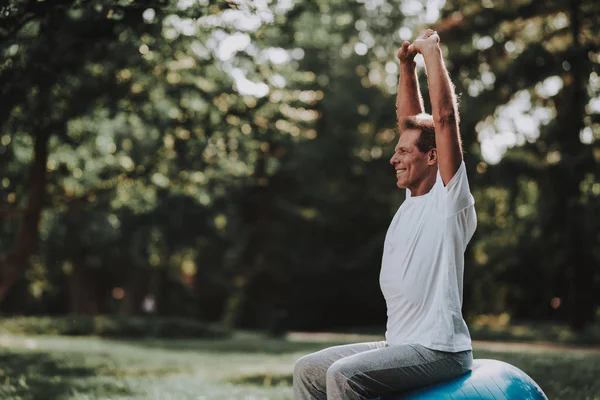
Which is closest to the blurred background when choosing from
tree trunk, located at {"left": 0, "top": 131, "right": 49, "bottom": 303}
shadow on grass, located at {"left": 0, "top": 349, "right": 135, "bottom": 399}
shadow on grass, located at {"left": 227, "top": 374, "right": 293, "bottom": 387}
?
tree trunk, located at {"left": 0, "top": 131, "right": 49, "bottom": 303}

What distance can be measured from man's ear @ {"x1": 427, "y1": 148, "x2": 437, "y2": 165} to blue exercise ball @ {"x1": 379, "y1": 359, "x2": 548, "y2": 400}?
3.69ft

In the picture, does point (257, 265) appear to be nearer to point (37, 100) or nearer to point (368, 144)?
point (368, 144)

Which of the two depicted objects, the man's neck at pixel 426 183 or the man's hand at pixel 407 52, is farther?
the man's hand at pixel 407 52

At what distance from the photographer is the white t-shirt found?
12.2 ft

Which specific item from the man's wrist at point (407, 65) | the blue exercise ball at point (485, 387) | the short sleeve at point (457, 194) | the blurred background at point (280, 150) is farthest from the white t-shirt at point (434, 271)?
the blurred background at point (280, 150)

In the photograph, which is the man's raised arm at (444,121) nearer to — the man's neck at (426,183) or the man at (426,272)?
the man at (426,272)

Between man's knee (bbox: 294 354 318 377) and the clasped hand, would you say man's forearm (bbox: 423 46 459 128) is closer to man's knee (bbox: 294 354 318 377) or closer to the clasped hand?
the clasped hand

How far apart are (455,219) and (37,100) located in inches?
344

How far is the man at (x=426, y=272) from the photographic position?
3715 millimetres

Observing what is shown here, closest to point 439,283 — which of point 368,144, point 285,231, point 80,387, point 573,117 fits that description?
point 80,387

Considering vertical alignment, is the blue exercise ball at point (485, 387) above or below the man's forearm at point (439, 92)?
below

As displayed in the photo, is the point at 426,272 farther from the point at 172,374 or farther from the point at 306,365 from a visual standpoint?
the point at 172,374

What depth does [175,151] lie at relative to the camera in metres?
15.5

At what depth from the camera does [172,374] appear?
12.5 meters
